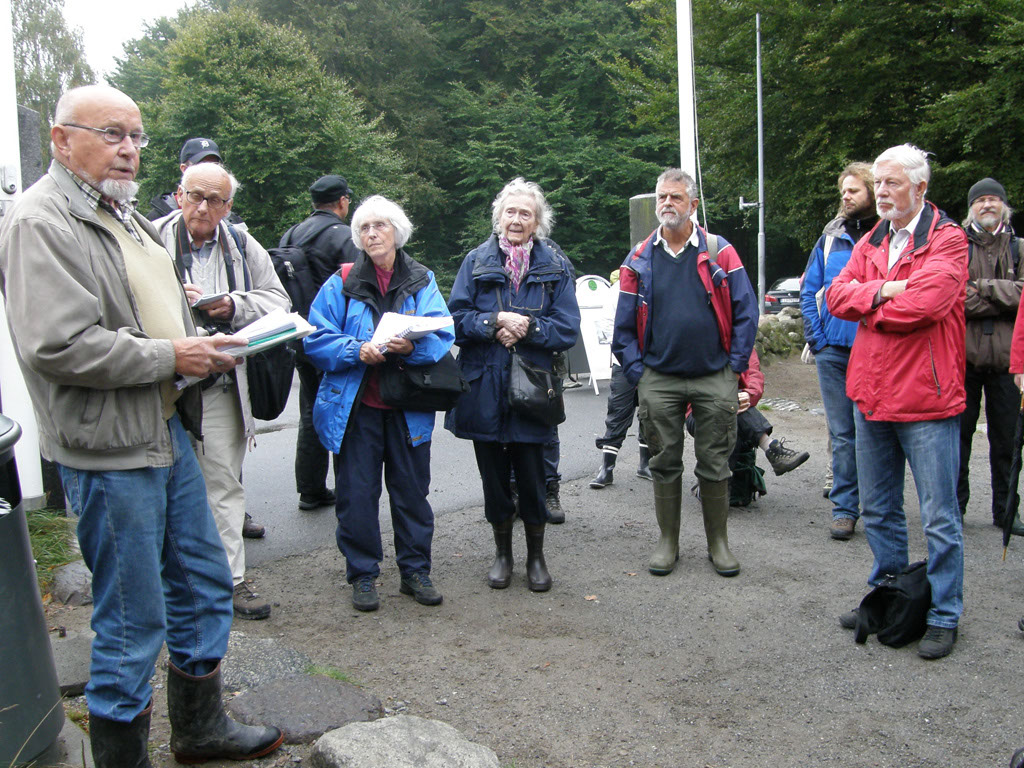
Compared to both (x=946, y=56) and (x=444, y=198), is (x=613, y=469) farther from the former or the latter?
(x=444, y=198)

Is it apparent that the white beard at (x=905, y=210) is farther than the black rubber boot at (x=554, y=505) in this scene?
No

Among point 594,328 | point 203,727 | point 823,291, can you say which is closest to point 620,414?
point 823,291

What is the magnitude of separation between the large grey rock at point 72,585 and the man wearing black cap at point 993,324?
5.09m

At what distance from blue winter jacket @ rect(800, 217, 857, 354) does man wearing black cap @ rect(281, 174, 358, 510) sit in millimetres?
2915

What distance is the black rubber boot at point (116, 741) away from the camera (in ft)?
8.73

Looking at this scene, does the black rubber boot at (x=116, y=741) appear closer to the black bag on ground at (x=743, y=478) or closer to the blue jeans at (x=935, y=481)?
the blue jeans at (x=935, y=481)

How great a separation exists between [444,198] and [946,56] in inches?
760

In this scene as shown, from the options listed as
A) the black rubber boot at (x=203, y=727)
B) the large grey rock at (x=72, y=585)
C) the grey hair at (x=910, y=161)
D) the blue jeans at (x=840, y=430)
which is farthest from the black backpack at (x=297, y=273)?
the grey hair at (x=910, y=161)

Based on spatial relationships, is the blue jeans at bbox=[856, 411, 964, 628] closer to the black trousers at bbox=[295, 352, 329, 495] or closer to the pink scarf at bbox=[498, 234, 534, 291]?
the pink scarf at bbox=[498, 234, 534, 291]

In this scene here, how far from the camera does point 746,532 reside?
5781mm

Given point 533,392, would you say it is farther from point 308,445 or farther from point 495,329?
point 308,445

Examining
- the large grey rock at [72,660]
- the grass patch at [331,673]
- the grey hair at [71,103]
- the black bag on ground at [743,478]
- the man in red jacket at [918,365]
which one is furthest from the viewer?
the black bag on ground at [743,478]

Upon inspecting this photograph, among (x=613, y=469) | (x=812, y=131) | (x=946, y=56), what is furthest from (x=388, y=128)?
(x=613, y=469)

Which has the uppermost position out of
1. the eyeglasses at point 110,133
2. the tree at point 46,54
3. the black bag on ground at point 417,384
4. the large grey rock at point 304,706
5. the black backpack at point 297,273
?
the tree at point 46,54
